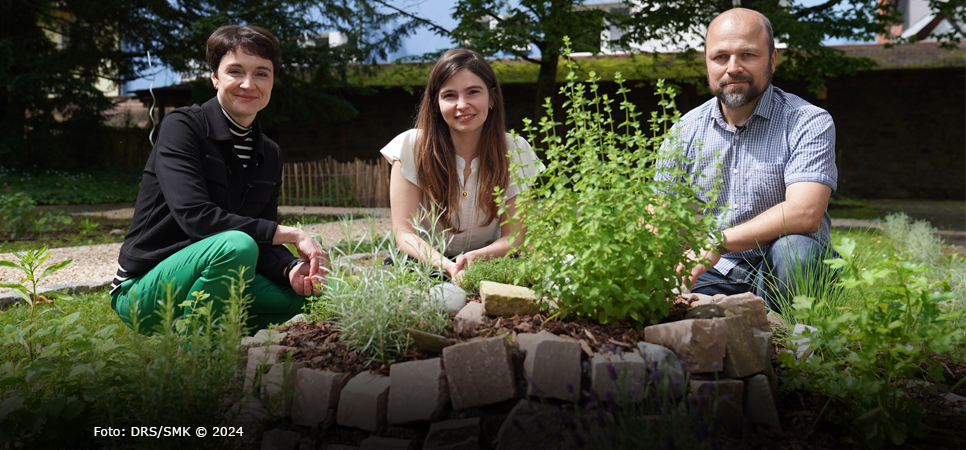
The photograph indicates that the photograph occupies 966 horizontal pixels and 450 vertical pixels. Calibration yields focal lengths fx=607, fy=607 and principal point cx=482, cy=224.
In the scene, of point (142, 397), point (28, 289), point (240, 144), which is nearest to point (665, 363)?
point (142, 397)

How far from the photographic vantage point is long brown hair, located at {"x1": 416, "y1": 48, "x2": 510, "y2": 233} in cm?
260

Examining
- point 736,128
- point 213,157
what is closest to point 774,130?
Answer: point 736,128

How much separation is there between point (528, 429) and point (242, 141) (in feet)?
6.06

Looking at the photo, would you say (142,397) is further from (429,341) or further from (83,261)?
(83,261)

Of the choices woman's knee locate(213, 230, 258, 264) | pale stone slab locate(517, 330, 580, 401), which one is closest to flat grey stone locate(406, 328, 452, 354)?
pale stone slab locate(517, 330, 580, 401)

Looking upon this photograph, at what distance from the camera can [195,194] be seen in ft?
7.41

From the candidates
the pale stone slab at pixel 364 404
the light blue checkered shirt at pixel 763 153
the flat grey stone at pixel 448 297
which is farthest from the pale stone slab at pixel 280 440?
the light blue checkered shirt at pixel 763 153

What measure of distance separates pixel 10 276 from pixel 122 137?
1258cm

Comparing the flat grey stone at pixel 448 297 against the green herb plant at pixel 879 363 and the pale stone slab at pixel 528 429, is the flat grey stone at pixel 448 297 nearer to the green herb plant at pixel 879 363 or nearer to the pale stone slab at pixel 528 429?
the pale stone slab at pixel 528 429

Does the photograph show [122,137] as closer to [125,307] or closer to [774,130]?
[125,307]

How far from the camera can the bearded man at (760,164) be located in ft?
7.88

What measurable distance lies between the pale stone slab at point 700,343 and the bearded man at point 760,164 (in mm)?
776

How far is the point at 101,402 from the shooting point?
159 centimetres

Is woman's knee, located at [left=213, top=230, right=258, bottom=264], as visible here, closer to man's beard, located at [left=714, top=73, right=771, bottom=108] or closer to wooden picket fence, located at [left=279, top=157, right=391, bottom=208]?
man's beard, located at [left=714, top=73, right=771, bottom=108]
